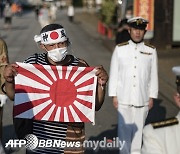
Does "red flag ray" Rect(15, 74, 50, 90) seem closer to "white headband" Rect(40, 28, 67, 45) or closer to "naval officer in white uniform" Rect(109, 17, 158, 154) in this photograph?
"white headband" Rect(40, 28, 67, 45)

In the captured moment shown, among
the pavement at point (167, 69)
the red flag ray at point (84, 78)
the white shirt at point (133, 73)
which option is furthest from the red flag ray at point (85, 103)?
the pavement at point (167, 69)

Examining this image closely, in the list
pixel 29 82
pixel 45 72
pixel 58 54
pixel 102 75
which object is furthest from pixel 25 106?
pixel 102 75

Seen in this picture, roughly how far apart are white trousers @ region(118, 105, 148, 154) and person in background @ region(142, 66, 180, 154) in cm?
311

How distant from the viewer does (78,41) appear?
25172 mm

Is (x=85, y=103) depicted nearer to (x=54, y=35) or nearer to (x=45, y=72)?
(x=45, y=72)

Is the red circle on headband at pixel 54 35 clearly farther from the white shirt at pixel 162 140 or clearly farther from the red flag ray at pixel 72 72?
the white shirt at pixel 162 140

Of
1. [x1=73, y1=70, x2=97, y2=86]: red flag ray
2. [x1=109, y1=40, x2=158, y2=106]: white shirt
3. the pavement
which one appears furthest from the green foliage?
[x1=73, y1=70, x2=97, y2=86]: red flag ray

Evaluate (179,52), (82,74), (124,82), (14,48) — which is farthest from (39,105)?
(14,48)

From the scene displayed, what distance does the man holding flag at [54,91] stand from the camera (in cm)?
405

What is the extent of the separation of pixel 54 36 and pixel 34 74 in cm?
42

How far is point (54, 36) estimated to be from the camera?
4016 millimetres

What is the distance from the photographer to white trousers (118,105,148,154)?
612cm

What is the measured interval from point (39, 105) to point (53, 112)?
154 millimetres

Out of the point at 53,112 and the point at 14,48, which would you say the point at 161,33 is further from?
the point at 53,112
